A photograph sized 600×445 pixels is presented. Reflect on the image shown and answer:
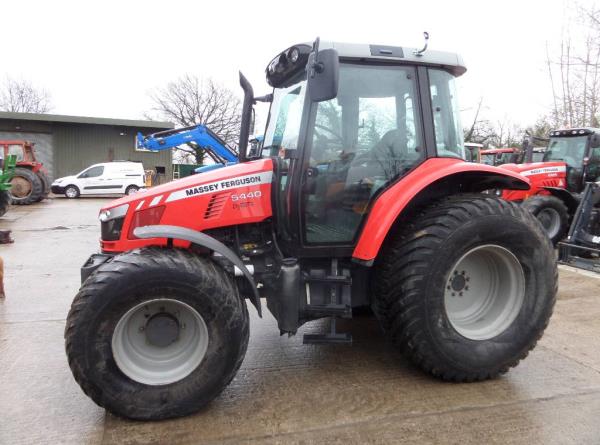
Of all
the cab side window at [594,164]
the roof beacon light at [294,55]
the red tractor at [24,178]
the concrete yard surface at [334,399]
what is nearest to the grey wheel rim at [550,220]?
the cab side window at [594,164]

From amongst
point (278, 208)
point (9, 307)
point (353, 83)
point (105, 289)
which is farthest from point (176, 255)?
point (9, 307)

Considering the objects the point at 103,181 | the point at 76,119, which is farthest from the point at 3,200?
the point at 76,119

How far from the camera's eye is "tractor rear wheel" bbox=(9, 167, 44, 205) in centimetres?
1652

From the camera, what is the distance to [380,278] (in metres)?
3.12

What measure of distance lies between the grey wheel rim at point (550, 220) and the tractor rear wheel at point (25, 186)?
1612 centimetres

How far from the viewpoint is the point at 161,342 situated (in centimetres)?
279

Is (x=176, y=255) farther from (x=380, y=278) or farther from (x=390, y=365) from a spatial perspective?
(x=390, y=365)

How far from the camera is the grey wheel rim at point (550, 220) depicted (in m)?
8.63

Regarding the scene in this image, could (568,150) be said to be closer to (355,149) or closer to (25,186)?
(355,149)

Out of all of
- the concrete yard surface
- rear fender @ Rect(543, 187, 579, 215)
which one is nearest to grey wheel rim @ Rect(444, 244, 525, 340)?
the concrete yard surface

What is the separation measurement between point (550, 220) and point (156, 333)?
321 inches

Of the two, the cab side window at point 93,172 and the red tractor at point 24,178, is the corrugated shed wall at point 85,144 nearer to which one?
the cab side window at point 93,172

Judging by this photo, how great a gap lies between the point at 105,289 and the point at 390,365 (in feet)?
6.80

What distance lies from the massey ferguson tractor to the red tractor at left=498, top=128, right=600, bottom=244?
596 centimetres
